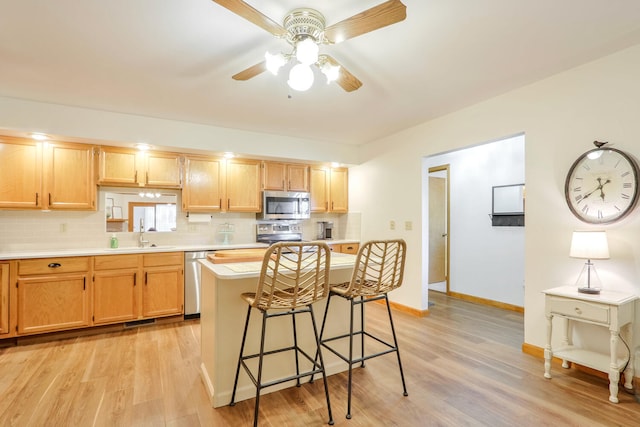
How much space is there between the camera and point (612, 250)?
2375 millimetres

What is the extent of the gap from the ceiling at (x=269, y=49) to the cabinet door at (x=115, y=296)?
182 centimetres

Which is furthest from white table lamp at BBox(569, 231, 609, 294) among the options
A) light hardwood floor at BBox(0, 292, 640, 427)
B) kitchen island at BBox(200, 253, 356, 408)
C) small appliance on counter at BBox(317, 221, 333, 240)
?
small appliance on counter at BBox(317, 221, 333, 240)

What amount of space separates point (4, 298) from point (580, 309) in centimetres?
497

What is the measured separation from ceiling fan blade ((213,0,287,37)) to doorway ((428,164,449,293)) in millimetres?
4120

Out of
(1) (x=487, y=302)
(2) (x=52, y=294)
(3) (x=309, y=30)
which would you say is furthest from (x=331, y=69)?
(1) (x=487, y=302)

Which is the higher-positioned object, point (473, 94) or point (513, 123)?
point (473, 94)

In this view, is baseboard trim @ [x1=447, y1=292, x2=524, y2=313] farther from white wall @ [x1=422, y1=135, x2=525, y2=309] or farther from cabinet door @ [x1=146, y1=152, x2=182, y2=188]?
cabinet door @ [x1=146, y1=152, x2=182, y2=188]

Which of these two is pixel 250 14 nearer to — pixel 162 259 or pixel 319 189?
pixel 162 259

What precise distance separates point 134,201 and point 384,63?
3.44 meters

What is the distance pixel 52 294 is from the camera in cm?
321

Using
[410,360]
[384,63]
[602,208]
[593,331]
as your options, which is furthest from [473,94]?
[410,360]

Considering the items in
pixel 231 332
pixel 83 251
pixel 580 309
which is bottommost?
pixel 231 332

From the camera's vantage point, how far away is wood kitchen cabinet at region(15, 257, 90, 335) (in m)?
3.10

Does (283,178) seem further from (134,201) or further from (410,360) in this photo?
(410,360)
